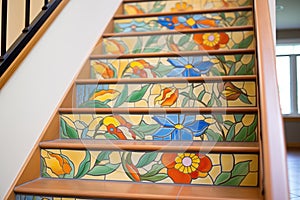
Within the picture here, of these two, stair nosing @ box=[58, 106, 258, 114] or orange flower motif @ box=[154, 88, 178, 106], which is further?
orange flower motif @ box=[154, 88, 178, 106]

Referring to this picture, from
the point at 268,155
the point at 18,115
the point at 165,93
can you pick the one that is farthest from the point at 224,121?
the point at 18,115

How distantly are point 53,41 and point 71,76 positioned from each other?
0.28m

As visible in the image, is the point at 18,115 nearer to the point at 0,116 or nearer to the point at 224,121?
the point at 0,116

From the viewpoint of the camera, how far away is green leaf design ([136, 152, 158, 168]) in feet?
5.85

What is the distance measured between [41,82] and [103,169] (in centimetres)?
59

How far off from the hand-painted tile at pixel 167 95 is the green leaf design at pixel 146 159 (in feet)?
1.58

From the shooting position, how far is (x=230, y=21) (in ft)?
9.55

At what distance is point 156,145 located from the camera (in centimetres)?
182

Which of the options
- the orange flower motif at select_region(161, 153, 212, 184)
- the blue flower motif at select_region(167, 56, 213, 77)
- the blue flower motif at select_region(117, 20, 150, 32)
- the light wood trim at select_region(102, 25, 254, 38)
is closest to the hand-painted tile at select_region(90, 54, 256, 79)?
the blue flower motif at select_region(167, 56, 213, 77)

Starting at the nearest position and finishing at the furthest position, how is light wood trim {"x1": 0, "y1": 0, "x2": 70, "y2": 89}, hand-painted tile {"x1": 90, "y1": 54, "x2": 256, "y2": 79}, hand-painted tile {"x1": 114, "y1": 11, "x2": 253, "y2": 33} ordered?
1. light wood trim {"x1": 0, "y1": 0, "x2": 70, "y2": 89}
2. hand-painted tile {"x1": 90, "y1": 54, "x2": 256, "y2": 79}
3. hand-painted tile {"x1": 114, "y1": 11, "x2": 253, "y2": 33}

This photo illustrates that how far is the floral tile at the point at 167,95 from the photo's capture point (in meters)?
2.15

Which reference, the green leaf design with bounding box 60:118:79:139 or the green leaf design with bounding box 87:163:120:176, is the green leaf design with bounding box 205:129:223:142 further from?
the green leaf design with bounding box 60:118:79:139

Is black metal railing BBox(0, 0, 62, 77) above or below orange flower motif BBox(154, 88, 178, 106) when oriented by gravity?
above

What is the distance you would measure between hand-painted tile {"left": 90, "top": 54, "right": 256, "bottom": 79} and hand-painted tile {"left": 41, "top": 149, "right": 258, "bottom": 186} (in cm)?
76
